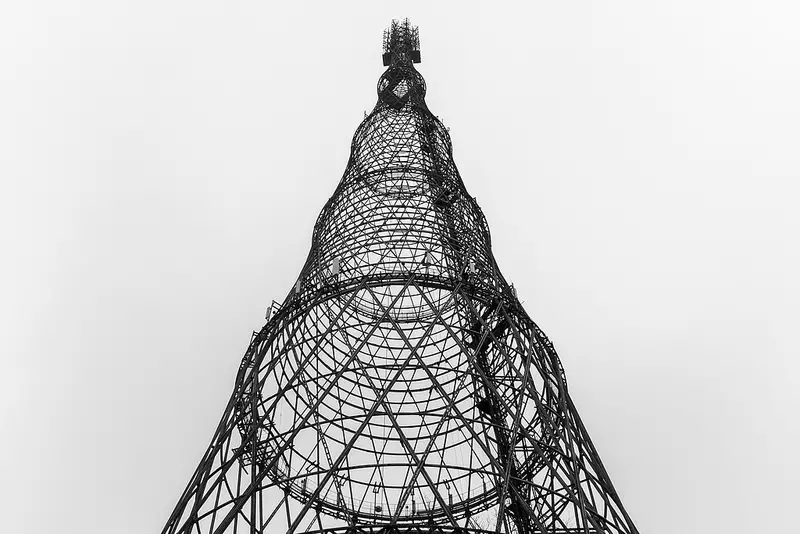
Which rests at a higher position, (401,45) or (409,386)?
(401,45)

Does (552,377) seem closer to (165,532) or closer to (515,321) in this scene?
(515,321)

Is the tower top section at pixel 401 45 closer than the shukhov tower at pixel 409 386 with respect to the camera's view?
No

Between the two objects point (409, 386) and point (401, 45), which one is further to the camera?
point (401, 45)

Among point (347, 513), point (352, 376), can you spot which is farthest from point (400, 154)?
point (347, 513)

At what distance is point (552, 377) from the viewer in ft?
70.2

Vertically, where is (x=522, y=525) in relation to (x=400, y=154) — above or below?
below

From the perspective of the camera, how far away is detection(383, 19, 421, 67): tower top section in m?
49.7

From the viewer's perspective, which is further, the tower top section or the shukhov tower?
the tower top section

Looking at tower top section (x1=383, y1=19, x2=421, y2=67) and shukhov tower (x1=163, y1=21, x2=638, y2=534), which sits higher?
tower top section (x1=383, y1=19, x2=421, y2=67)

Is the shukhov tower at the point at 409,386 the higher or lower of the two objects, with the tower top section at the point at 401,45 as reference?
lower

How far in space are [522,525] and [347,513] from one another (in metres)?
6.60

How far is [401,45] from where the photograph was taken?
170 ft

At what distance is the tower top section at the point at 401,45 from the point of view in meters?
49.7

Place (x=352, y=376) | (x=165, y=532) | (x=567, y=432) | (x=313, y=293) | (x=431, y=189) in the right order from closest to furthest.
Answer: (x=165, y=532)
(x=567, y=432)
(x=313, y=293)
(x=431, y=189)
(x=352, y=376)
